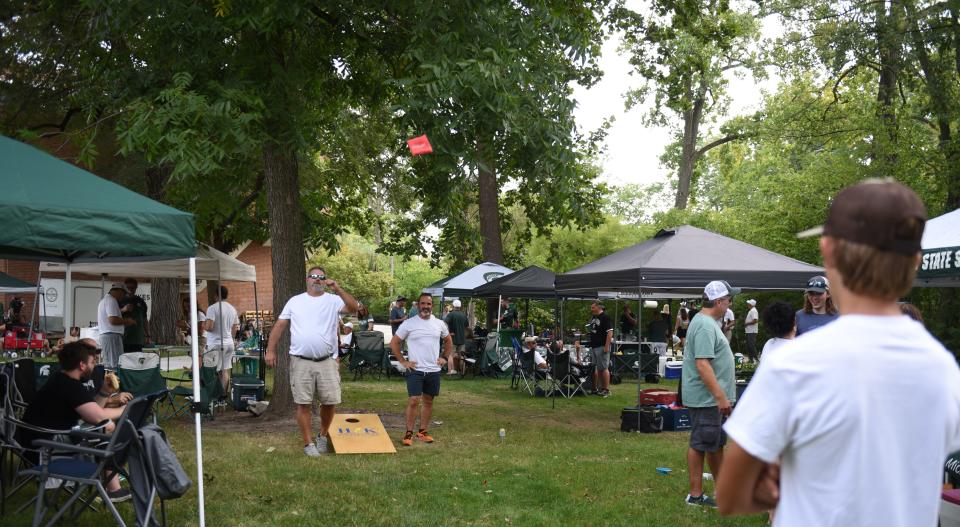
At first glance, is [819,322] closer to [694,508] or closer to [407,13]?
[694,508]

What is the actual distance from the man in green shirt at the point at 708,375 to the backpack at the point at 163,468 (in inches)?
148

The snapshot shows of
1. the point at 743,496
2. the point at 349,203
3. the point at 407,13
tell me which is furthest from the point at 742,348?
the point at 743,496

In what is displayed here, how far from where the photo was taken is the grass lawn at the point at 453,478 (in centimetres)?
679

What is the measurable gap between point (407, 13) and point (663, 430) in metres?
6.53

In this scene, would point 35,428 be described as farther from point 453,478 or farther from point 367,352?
point 367,352

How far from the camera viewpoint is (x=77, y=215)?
5598 mm

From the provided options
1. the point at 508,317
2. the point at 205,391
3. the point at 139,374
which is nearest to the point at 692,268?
the point at 205,391

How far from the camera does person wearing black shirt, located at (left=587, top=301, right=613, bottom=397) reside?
15781 mm

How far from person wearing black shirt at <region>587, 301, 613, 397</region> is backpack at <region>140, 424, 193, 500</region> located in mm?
10919

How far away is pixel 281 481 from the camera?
7891 mm

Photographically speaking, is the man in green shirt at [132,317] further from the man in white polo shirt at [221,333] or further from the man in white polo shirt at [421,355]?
the man in white polo shirt at [421,355]

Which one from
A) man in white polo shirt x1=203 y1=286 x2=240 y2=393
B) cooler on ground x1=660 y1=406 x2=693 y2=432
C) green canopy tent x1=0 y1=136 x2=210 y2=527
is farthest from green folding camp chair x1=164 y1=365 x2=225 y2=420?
cooler on ground x1=660 y1=406 x2=693 y2=432

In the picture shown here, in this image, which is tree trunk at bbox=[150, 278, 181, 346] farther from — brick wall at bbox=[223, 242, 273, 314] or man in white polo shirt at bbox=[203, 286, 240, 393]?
brick wall at bbox=[223, 242, 273, 314]

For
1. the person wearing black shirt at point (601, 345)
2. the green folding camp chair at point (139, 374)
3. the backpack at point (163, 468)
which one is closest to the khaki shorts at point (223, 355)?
the green folding camp chair at point (139, 374)
